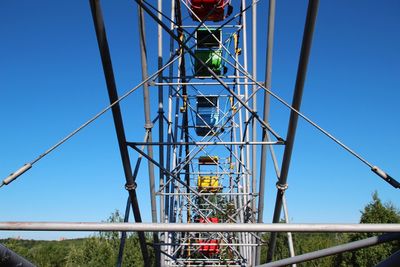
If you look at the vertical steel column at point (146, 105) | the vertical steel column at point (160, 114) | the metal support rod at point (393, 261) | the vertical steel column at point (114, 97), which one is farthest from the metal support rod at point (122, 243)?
the metal support rod at point (393, 261)

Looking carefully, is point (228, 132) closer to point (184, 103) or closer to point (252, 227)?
point (184, 103)

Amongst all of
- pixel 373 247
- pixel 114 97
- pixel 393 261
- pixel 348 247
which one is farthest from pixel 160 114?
pixel 373 247

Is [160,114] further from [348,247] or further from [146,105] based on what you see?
[348,247]

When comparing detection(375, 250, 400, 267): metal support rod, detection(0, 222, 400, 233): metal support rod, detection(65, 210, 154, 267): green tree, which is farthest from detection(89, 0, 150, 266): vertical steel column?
detection(65, 210, 154, 267): green tree

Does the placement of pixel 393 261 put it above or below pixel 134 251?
below

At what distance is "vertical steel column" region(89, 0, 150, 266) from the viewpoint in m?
3.11

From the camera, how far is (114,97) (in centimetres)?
362

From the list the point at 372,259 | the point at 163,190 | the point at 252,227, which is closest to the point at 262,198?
the point at 163,190

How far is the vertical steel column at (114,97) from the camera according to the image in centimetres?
311

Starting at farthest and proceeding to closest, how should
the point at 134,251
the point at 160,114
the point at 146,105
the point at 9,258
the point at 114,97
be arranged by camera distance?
the point at 134,251, the point at 160,114, the point at 146,105, the point at 114,97, the point at 9,258

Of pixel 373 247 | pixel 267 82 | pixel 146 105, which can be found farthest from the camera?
pixel 373 247

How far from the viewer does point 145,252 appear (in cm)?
509

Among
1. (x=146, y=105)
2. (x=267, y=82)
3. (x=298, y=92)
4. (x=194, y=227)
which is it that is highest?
(x=267, y=82)

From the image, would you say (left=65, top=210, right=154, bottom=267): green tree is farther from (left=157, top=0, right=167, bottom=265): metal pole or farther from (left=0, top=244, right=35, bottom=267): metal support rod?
(left=0, top=244, right=35, bottom=267): metal support rod
